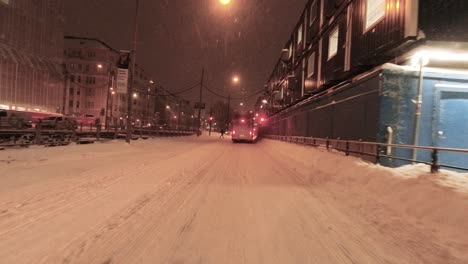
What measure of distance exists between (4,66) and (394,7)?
5242 centimetres

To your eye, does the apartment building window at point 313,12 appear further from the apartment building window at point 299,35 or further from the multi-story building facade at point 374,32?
the apartment building window at point 299,35

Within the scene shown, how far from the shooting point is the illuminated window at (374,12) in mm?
13516

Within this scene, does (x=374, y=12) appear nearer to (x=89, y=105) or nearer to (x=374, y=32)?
(x=374, y=32)

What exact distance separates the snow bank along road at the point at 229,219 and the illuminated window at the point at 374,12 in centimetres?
667

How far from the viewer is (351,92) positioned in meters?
15.4

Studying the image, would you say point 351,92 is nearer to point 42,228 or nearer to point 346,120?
point 346,120

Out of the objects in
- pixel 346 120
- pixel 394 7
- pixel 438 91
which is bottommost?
pixel 346 120

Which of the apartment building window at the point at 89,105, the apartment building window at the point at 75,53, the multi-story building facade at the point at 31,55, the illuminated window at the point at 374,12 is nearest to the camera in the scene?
the illuminated window at the point at 374,12

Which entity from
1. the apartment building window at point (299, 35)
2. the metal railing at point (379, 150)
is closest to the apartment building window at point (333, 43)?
the metal railing at point (379, 150)

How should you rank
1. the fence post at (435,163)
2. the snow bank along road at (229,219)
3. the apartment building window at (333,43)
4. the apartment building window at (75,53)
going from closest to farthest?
the snow bank along road at (229,219) → the fence post at (435,163) → the apartment building window at (333,43) → the apartment building window at (75,53)

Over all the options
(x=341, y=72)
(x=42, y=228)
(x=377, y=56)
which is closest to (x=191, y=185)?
(x=42, y=228)

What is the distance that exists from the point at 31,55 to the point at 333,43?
51.9 meters

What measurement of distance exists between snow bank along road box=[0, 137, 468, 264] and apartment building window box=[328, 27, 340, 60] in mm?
11626

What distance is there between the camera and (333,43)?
69.1ft
